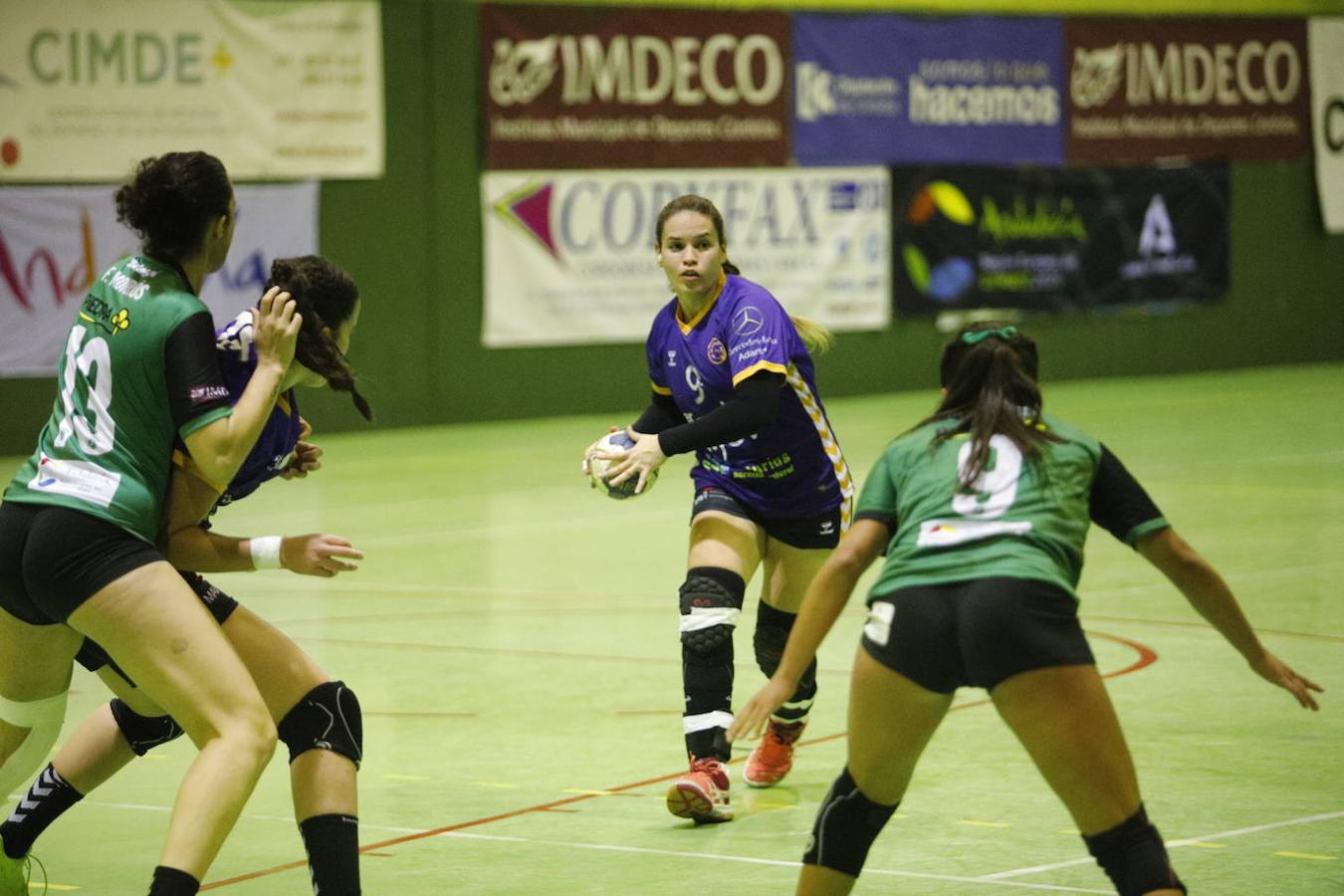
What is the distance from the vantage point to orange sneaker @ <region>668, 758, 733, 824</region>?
6.72 metres

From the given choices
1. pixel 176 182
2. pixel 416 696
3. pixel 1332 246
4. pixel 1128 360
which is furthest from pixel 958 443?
pixel 1332 246

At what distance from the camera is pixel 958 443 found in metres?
4.86

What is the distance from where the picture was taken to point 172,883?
15.9 ft

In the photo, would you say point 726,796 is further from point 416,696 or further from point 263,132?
point 263,132

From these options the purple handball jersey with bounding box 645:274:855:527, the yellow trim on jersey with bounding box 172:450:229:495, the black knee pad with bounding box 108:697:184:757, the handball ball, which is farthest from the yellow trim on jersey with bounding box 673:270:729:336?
the yellow trim on jersey with bounding box 172:450:229:495

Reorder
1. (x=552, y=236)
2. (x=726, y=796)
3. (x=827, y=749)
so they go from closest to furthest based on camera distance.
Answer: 1. (x=726, y=796)
2. (x=827, y=749)
3. (x=552, y=236)

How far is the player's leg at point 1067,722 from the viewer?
4574mm

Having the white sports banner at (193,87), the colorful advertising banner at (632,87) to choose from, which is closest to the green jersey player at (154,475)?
the white sports banner at (193,87)

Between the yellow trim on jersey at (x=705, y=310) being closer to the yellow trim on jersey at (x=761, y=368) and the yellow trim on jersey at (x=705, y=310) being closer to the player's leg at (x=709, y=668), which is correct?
the yellow trim on jersey at (x=761, y=368)

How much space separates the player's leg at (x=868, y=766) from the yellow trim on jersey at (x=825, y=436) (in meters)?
2.54

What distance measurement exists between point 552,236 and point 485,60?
5.63 ft

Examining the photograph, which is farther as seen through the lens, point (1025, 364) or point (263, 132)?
point (263, 132)

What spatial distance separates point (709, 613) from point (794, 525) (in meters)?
0.57

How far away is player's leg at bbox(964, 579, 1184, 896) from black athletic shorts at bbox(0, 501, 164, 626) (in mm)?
1925
